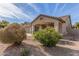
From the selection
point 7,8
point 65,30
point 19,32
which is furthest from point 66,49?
point 7,8

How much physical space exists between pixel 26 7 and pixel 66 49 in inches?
31.3

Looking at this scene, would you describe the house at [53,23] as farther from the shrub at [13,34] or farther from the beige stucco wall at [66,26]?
the shrub at [13,34]

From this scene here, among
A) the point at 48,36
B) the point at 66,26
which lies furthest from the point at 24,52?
the point at 66,26

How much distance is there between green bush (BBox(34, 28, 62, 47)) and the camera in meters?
2.54

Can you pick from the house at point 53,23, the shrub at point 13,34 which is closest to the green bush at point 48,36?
the house at point 53,23

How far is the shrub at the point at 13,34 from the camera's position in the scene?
253cm

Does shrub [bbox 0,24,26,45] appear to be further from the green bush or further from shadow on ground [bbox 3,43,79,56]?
the green bush

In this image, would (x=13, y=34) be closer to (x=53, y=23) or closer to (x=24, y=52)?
(x=24, y=52)

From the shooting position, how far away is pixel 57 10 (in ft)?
8.54

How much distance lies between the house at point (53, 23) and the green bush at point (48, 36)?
0.05m

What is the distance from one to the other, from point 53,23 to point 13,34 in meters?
0.57

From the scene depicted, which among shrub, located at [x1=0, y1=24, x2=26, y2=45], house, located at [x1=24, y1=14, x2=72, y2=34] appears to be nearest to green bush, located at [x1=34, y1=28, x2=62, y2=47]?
house, located at [x1=24, y1=14, x2=72, y2=34]

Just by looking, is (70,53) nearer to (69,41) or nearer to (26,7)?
(69,41)

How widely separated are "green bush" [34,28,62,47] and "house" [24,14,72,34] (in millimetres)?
55
